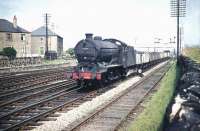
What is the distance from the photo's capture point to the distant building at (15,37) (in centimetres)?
6322

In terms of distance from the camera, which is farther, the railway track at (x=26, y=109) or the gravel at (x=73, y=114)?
the railway track at (x=26, y=109)

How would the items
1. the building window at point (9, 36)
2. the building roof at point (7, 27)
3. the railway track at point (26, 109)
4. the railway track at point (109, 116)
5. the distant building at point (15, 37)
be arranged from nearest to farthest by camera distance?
1. the railway track at point (109, 116)
2. the railway track at point (26, 109)
3. the distant building at point (15, 37)
4. the building roof at point (7, 27)
5. the building window at point (9, 36)

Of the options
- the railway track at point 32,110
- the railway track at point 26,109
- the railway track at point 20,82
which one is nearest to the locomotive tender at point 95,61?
the railway track at point 32,110

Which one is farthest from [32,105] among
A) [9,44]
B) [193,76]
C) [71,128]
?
[9,44]

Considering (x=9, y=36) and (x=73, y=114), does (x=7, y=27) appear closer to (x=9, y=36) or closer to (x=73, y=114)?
(x=9, y=36)

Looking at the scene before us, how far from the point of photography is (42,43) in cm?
8975

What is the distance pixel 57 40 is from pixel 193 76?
76.8 metres

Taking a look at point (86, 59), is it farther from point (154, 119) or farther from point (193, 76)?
point (154, 119)

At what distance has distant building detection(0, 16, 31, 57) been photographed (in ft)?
207

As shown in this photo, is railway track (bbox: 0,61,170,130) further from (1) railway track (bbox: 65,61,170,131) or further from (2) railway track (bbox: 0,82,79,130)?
(1) railway track (bbox: 65,61,170,131)

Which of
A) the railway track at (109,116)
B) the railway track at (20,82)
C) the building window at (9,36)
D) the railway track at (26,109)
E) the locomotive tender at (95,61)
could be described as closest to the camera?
the railway track at (109,116)

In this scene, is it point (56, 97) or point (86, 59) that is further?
point (86, 59)

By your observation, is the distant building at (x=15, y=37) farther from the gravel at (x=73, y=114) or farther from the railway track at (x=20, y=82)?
the gravel at (x=73, y=114)

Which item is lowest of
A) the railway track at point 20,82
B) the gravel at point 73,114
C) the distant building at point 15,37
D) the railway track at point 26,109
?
the gravel at point 73,114
